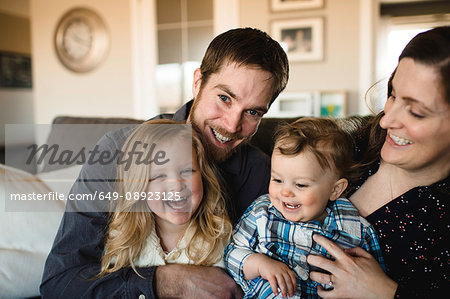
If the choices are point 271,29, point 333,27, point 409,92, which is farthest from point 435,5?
point 409,92

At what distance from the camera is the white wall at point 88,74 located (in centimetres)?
476

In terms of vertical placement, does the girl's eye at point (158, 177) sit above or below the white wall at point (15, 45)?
below

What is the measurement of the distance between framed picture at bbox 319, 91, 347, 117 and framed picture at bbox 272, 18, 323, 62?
1.24 ft

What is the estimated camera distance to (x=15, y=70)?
770cm

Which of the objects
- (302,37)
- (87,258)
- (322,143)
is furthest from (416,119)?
(302,37)

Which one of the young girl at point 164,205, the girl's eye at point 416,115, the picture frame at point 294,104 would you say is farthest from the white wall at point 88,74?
the girl's eye at point 416,115

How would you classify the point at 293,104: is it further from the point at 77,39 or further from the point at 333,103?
the point at 77,39

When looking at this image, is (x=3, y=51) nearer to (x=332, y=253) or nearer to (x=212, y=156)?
(x=212, y=156)

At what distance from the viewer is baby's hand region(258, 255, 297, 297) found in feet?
3.60

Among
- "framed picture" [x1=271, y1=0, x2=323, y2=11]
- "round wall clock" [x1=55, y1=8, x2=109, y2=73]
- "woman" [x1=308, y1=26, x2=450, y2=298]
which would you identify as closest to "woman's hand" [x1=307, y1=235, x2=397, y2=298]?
"woman" [x1=308, y1=26, x2=450, y2=298]

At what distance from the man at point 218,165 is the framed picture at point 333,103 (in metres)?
2.56

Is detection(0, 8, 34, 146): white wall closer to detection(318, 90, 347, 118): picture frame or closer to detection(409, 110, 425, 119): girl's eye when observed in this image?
detection(318, 90, 347, 118): picture frame

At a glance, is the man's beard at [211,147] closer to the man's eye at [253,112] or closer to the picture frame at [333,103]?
the man's eye at [253,112]

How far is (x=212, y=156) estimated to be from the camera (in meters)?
1.42
